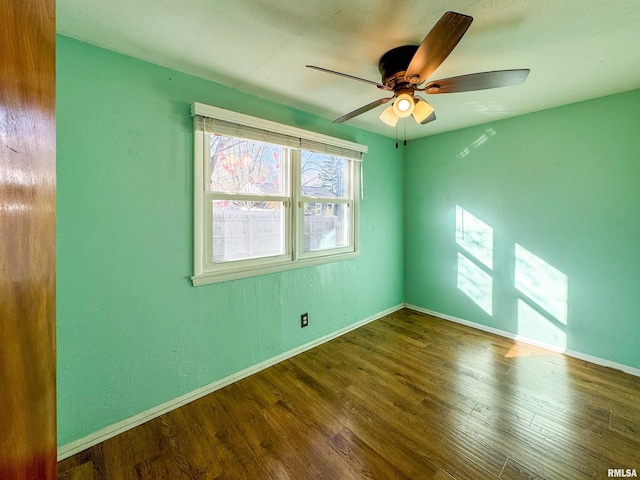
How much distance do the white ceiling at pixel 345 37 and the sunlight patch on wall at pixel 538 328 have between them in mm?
2020

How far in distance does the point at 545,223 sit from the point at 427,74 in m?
2.13

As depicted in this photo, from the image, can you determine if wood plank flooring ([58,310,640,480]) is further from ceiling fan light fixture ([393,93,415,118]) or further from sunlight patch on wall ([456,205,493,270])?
ceiling fan light fixture ([393,93,415,118])

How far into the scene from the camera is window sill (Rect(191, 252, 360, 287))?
1.91 metres

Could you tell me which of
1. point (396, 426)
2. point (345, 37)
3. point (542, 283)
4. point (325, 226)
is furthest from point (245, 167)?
point (542, 283)

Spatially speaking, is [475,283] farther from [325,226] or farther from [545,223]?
[325,226]

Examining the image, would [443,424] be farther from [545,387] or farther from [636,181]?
[636,181]

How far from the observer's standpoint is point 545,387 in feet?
6.55

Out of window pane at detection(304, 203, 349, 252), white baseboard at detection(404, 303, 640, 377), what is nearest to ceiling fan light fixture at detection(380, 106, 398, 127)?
window pane at detection(304, 203, 349, 252)

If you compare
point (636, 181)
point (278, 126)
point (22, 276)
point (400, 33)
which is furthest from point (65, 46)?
point (636, 181)

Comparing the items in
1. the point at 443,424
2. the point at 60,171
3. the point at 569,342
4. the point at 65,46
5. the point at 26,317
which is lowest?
the point at 443,424

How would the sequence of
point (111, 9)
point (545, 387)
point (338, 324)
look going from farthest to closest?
point (338, 324), point (545, 387), point (111, 9)

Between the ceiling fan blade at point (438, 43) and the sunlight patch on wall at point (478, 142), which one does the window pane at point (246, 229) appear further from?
the sunlight patch on wall at point (478, 142)

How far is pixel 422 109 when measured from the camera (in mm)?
1685

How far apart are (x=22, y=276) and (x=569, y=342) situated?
3639mm
